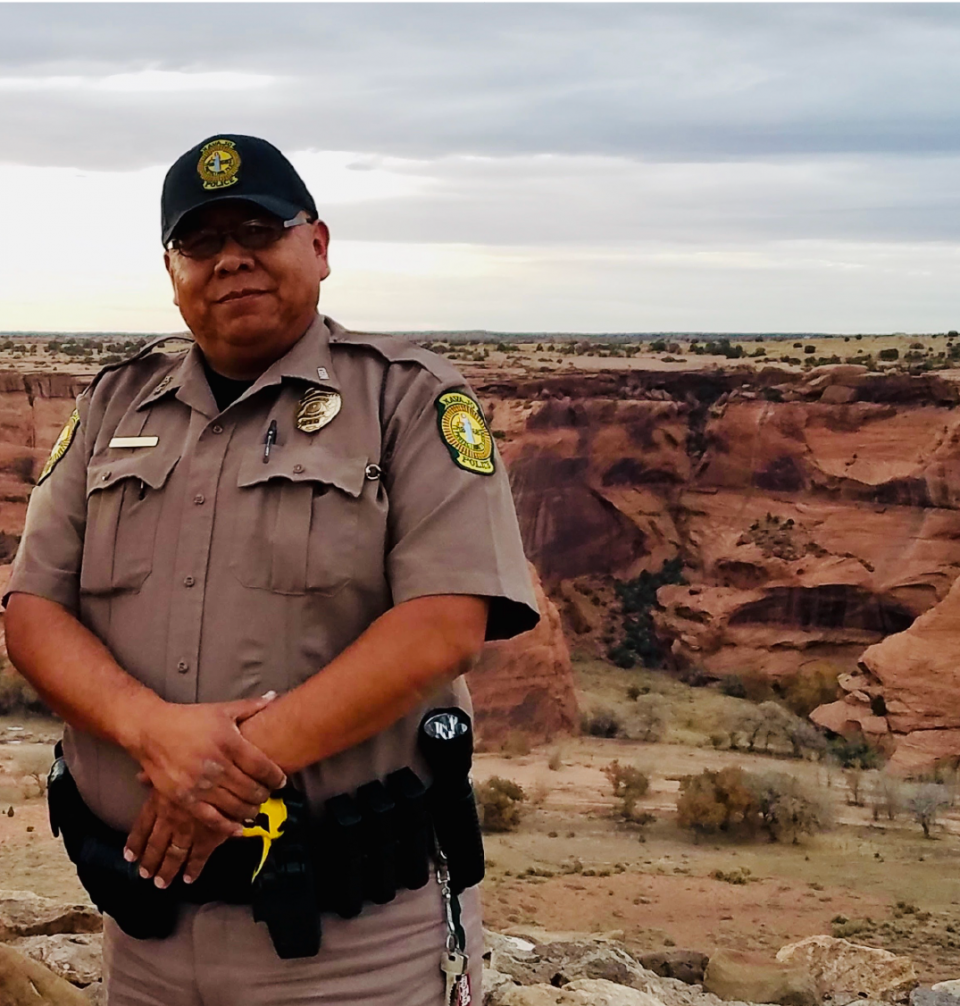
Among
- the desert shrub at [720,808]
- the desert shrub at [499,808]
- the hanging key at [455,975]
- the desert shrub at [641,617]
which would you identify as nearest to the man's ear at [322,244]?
the hanging key at [455,975]

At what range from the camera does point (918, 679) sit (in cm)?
1552

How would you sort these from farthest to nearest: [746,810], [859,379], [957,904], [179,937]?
[859,379] < [746,810] < [957,904] < [179,937]

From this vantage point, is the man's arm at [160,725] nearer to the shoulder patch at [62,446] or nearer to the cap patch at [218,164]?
the shoulder patch at [62,446]

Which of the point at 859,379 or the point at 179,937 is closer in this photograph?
the point at 179,937

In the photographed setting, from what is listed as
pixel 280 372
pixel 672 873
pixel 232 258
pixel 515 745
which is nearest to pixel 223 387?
pixel 280 372

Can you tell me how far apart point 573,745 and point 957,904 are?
20.8 feet

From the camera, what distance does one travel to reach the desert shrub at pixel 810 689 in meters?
18.8

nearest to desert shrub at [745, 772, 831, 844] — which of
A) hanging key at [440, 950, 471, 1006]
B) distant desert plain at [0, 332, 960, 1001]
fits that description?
distant desert plain at [0, 332, 960, 1001]

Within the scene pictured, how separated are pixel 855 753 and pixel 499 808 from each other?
637 cm

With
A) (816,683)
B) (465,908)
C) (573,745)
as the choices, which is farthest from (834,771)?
(465,908)

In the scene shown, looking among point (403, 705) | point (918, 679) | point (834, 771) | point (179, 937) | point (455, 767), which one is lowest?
point (834, 771)

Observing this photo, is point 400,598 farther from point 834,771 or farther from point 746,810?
point 834,771

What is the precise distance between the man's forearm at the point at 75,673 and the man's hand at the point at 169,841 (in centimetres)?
12

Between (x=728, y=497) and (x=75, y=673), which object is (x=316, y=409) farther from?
(x=728, y=497)
